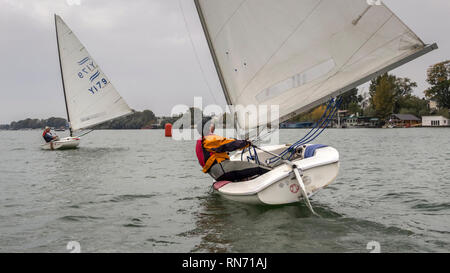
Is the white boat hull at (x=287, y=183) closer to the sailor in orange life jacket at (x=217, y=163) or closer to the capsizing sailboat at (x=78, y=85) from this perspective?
the sailor in orange life jacket at (x=217, y=163)

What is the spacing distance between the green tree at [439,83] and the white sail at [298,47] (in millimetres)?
87638

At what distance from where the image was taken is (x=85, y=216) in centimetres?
707

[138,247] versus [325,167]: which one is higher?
[325,167]

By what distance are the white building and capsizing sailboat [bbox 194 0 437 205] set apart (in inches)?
3278

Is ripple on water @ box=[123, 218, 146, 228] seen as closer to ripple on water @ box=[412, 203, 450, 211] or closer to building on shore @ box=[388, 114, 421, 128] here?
ripple on water @ box=[412, 203, 450, 211]

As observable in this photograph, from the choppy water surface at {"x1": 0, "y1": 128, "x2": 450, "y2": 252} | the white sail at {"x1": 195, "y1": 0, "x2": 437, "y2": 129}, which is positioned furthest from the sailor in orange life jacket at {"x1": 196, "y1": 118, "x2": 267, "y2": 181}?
the white sail at {"x1": 195, "y1": 0, "x2": 437, "y2": 129}

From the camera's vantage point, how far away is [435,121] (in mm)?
79875

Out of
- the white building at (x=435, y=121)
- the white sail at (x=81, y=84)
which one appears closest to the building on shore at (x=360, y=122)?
the white building at (x=435, y=121)

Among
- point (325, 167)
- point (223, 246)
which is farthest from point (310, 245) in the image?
point (325, 167)

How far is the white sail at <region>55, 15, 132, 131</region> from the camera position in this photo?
935 inches

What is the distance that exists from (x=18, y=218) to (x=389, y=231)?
20.5ft

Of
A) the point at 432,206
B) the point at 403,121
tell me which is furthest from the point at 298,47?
the point at 403,121

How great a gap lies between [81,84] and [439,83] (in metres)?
79.9
